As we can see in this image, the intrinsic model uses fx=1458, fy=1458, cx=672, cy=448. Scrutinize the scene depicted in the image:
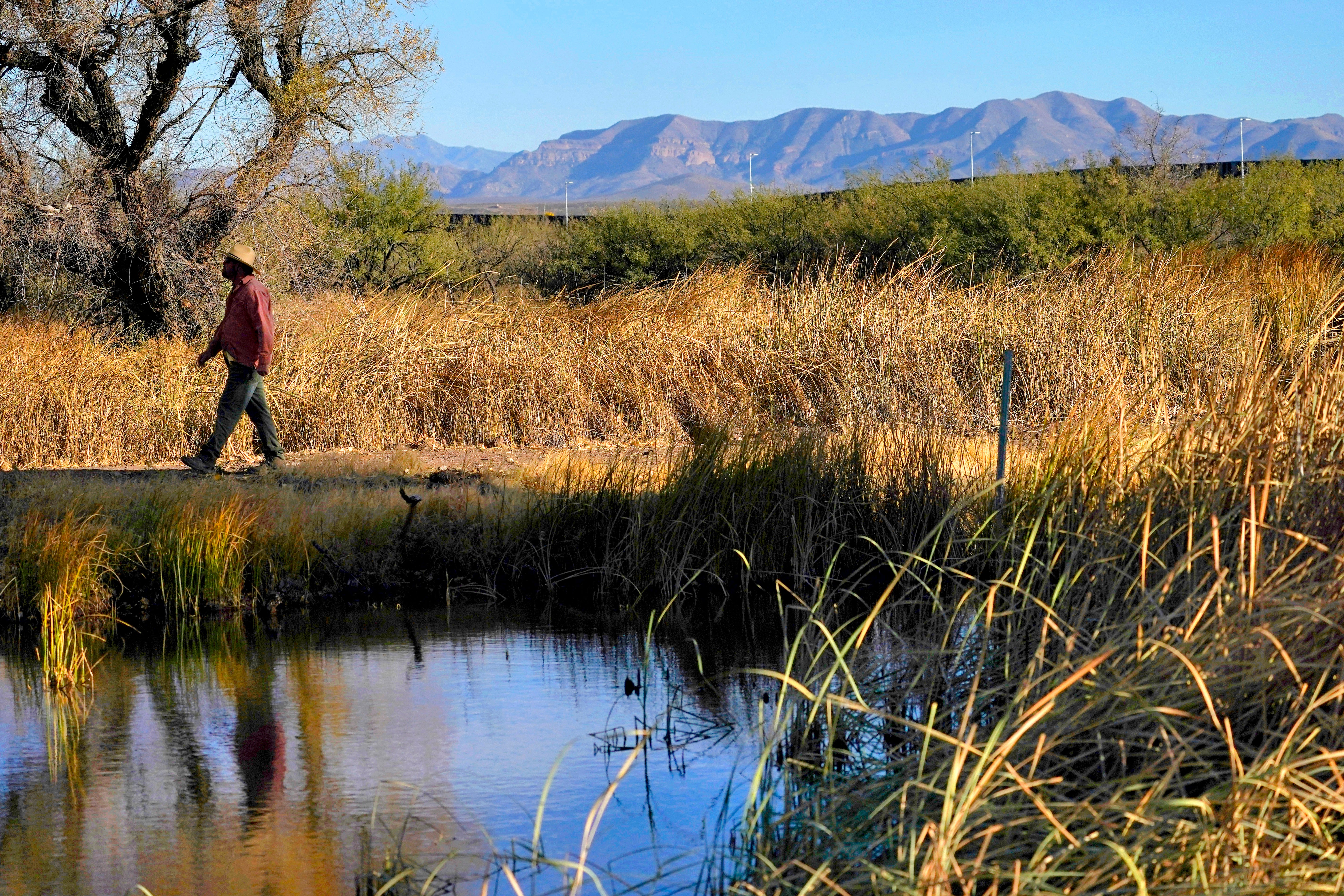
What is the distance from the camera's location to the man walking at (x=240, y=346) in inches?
423

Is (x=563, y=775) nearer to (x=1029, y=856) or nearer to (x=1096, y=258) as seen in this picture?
(x=1029, y=856)

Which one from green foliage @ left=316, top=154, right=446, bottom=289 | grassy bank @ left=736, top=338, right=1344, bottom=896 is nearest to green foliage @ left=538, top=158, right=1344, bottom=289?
green foliage @ left=316, top=154, right=446, bottom=289

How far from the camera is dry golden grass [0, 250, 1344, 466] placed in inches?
478

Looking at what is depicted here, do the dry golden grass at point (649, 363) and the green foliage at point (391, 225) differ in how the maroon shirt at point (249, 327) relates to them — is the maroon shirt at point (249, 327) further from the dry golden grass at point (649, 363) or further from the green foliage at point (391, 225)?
the green foliage at point (391, 225)

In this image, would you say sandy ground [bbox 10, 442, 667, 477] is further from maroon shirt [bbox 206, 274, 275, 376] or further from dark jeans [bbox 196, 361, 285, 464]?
maroon shirt [bbox 206, 274, 275, 376]

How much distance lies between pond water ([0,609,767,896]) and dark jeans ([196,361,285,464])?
10.6 feet

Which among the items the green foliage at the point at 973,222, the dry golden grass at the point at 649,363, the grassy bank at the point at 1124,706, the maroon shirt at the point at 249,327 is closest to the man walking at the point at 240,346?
the maroon shirt at the point at 249,327

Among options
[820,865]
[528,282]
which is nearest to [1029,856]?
[820,865]

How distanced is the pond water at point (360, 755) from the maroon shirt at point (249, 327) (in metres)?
3.48

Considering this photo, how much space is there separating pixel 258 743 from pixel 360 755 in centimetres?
52

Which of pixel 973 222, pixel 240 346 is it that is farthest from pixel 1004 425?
pixel 973 222

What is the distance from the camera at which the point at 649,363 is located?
1328 centimetres

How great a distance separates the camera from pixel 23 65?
17172 mm

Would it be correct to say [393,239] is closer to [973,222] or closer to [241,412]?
[973,222]
